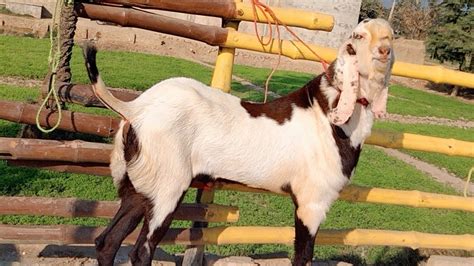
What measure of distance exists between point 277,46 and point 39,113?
5.02 ft

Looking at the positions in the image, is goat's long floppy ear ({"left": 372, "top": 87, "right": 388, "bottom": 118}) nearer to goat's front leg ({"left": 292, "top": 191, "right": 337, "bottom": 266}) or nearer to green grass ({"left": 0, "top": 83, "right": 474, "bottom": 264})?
goat's front leg ({"left": 292, "top": 191, "right": 337, "bottom": 266})

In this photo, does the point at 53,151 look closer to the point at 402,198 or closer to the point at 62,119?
the point at 62,119

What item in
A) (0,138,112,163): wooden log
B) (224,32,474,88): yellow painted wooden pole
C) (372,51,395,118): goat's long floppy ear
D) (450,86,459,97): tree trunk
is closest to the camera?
(372,51,395,118): goat's long floppy ear

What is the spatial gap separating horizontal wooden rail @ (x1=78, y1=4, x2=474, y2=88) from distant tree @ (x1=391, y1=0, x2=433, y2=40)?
35660 millimetres

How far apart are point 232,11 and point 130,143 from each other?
3.80 ft

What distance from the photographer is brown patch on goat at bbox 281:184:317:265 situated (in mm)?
2977

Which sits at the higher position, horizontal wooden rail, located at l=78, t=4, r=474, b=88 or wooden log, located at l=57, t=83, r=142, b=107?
horizontal wooden rail, located at l=78, t=4, r=474, b=88

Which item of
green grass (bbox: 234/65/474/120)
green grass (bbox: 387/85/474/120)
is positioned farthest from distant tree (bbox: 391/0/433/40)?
green grass (bbox: 234/65/474/120)

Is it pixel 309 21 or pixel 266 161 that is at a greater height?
pixel 309 21

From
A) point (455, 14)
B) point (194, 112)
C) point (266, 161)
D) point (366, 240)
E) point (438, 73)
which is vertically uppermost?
point (455, 14)

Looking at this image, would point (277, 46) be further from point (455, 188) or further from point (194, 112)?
point (455, 188)

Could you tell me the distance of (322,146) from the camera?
290 cm

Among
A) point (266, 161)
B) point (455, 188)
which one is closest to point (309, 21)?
point (266, 161)

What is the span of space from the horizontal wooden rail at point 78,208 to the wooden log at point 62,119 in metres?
0.45
